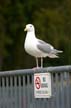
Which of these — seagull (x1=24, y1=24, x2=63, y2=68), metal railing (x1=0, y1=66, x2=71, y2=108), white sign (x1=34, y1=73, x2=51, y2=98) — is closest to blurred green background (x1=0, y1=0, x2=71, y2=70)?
metal railing (x1=0, y1=66, x2=71, y2=108)

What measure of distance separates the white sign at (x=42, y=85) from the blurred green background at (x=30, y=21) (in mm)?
10214

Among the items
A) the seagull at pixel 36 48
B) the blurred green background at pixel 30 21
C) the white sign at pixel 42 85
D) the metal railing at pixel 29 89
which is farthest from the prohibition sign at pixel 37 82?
the blurred green background at pixel 30 21

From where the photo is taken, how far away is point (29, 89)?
9273 millimetres

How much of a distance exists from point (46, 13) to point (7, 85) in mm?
9785

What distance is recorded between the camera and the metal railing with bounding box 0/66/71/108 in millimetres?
8422

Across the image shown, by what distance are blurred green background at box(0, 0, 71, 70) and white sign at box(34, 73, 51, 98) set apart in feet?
33.5

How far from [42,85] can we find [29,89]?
50 centimetres

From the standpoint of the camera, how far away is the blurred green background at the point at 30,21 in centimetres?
1950

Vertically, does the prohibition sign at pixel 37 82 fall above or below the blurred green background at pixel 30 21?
below

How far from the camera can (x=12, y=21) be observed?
788 inches

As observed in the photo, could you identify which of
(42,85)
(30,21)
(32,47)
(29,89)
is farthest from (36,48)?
(30,21)

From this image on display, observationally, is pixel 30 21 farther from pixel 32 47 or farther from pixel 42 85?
pixel 42 85

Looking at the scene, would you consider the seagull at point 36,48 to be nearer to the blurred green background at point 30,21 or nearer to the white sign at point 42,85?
the white sign at point 42,85

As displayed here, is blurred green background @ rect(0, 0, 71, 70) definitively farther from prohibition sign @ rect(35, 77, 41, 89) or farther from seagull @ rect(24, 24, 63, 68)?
prohibition sign @ rect(35, 77, 41, 89)
